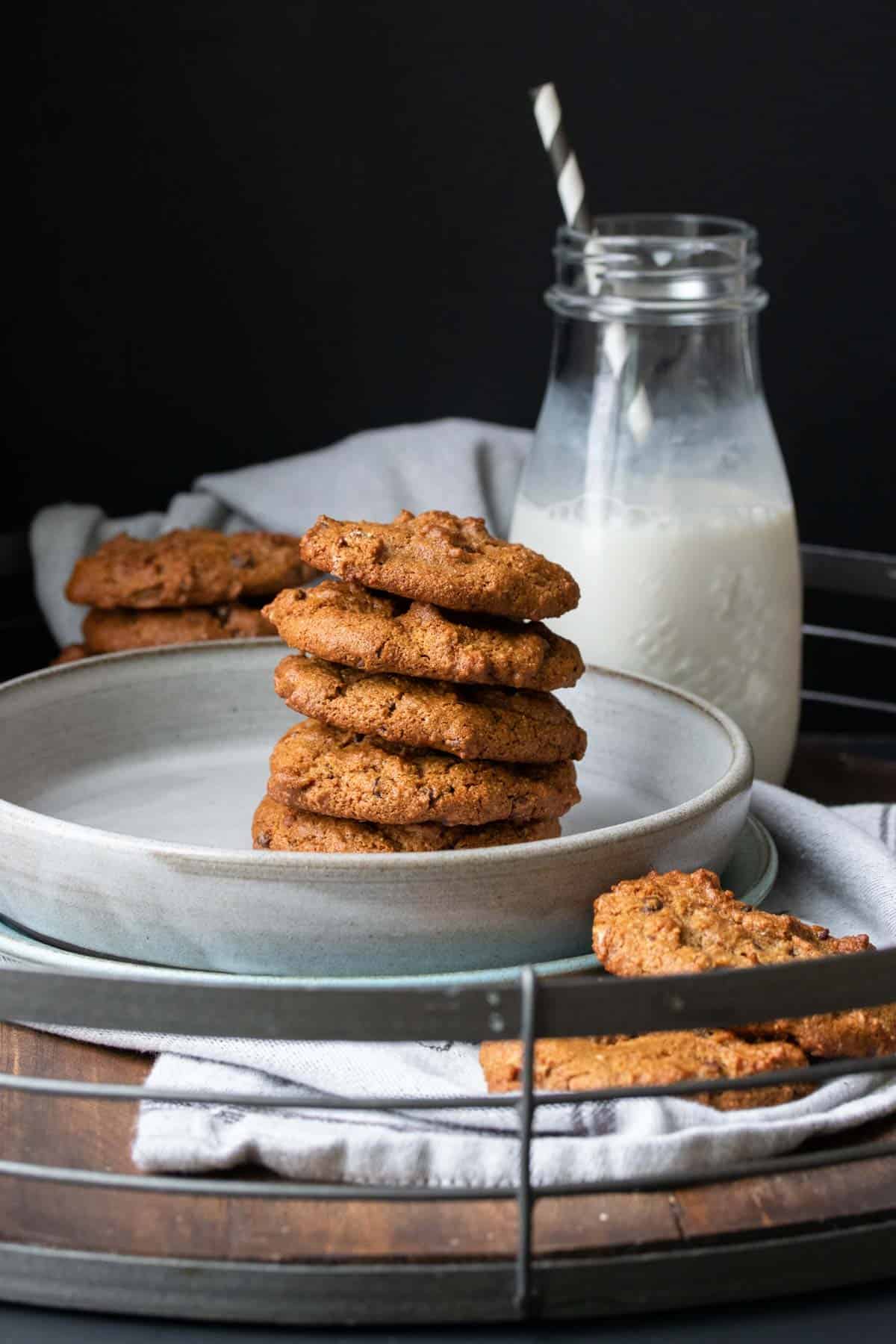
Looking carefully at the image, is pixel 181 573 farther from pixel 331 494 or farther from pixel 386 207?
pixel 386 207

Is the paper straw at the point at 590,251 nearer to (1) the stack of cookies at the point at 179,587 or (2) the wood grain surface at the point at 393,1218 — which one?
(1) the stack of cookies at the point at 179,587

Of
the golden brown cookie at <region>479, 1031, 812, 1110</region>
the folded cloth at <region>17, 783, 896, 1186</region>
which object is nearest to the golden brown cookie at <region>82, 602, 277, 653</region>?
the folded cloth at <region>17, 783, 896, 1186</region>

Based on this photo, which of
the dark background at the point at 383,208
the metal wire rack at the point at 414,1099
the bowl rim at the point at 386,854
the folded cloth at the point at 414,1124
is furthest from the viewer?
the dark background at the point at 383,208

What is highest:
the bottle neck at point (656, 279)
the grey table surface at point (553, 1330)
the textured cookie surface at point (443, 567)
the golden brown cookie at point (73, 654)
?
the bottle neck at point (656, 279)

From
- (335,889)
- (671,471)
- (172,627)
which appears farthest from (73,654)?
(335,889)

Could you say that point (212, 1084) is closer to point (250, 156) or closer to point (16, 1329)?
point (16, 1329)

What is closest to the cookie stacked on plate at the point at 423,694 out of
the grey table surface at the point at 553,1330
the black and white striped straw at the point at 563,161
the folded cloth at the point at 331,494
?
the grey table surface at the point at 553,1330

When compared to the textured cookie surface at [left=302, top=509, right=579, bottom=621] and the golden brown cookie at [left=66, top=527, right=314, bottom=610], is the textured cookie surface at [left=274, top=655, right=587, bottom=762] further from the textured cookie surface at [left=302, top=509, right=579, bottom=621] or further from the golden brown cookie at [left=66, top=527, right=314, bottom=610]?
the golden brown cookie at [left=66, top=527, right=314, bottom=610]
